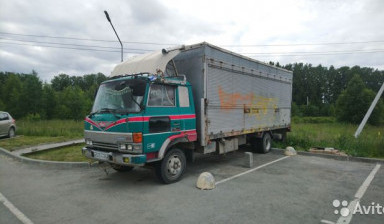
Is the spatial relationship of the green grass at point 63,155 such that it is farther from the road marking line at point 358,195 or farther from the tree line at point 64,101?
the tree line at point 64,101

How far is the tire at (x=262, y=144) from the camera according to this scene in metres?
9.29

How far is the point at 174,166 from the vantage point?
18.7ft

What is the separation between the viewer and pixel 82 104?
146ft

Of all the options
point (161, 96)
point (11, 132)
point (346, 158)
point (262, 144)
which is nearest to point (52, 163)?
point (161, 96)

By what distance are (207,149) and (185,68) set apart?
2337mm

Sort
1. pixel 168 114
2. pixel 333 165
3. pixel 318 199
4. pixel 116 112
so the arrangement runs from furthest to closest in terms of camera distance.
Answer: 1. pixel 333 165
2. pixel 168 114
3. pixel 116 112
4. pixel 318 199

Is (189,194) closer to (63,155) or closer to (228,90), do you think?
(228,90)

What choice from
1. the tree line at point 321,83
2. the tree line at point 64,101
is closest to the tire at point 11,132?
the tree line at point 64,101

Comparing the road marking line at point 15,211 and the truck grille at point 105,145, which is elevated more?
the truck grille at point 105,145

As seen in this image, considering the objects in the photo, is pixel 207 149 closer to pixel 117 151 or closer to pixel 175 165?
pixel 175 165

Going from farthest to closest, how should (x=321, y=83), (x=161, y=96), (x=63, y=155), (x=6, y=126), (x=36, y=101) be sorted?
(x=321, y=83)
(x=36, y=101)
(x=6, y=126)
(x=63, y=155)
(x=161, y=96)

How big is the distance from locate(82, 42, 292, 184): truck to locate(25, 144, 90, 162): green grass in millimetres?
2567

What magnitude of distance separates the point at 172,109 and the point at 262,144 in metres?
5.12

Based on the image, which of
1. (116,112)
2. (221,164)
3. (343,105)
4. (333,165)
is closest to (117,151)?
(116,112)
